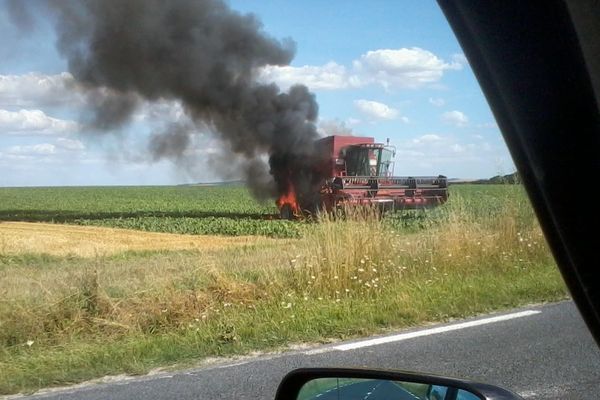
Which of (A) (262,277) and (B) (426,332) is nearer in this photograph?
(B) (426,332)

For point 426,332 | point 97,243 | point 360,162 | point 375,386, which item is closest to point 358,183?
point 360,162

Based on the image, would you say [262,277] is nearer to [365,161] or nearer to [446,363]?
[446,363]

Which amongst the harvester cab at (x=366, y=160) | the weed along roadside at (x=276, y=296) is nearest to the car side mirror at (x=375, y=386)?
the weed along roadside at (x=276, y=296)

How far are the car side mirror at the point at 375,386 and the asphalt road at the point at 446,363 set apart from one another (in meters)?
2.42

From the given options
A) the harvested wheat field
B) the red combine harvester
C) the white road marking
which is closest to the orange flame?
the red combine harvester

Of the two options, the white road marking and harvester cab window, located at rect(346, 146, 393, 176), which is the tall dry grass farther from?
harvester cab window, located at rect(346, 146, 393, 176)

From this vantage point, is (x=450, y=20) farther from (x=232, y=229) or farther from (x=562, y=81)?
(x=232, y=229)

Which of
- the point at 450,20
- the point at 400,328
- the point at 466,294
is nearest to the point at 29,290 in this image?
the point at 400,328

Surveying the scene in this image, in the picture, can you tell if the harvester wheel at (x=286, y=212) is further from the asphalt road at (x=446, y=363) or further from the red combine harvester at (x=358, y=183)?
the asphalt road at (x=446, y=363)

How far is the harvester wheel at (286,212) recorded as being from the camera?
2583 cm

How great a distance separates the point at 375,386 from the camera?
2.06 m

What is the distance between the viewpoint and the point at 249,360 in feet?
17.7

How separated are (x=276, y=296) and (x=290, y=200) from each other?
1933 centimetres

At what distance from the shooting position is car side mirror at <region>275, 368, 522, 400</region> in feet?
5.15
